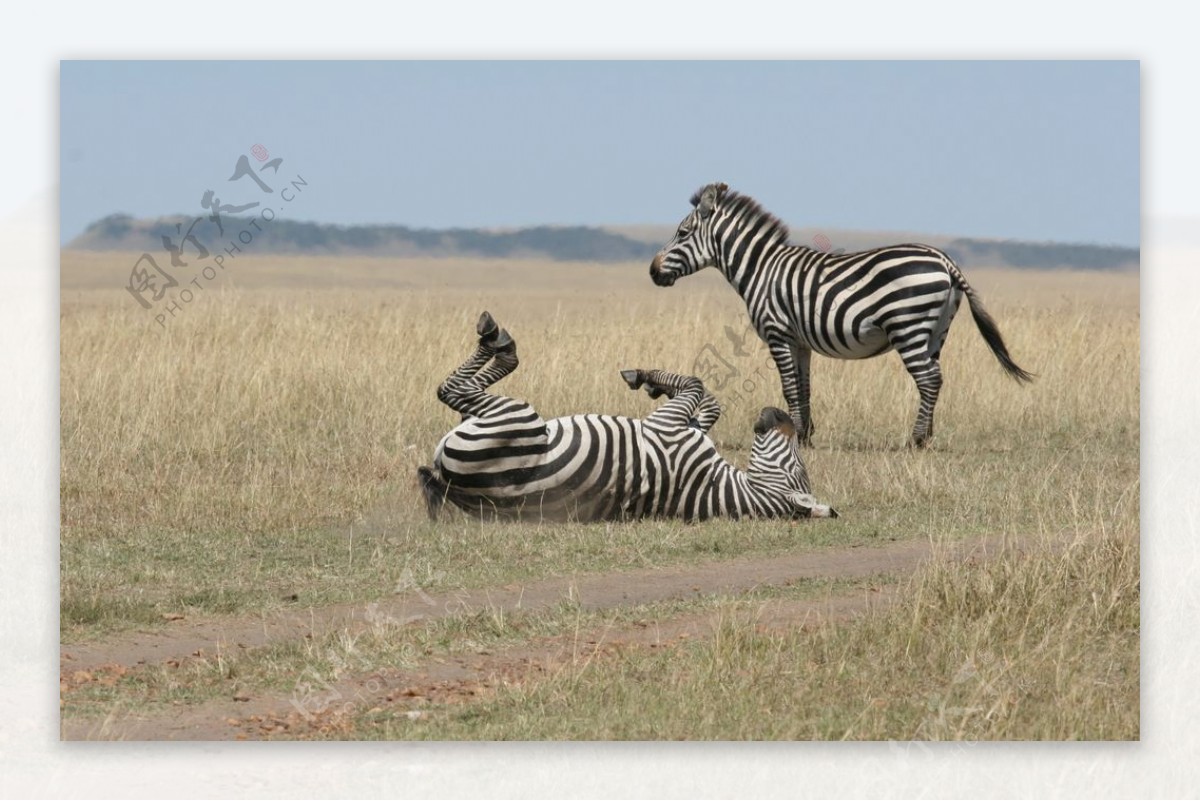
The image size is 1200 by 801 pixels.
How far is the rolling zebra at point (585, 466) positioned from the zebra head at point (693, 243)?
161 inches

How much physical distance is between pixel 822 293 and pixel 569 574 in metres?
5.61

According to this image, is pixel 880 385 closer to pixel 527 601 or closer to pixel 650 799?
pixel 527 601

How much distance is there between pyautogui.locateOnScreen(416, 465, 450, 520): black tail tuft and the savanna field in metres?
0.08

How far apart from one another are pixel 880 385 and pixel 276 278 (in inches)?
1474

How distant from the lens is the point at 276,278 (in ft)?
163

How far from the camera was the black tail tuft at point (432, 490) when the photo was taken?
895 cm

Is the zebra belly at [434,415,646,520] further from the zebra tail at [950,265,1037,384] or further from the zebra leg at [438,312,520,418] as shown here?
the zebra tail at [950,265,1037,384]

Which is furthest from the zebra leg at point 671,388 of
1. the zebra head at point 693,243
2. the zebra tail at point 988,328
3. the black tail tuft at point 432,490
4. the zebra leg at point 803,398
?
the zebra tail at point 988,328

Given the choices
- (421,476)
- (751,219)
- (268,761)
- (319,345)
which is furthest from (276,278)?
(268,761)

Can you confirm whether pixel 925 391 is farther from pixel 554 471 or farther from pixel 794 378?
pixel 554 471

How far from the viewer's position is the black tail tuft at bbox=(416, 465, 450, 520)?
352 inches

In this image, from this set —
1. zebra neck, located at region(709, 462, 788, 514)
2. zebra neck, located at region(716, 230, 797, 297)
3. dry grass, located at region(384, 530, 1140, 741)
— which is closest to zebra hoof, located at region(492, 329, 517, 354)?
zebra neck, located at region(709, 462, 788, 514)

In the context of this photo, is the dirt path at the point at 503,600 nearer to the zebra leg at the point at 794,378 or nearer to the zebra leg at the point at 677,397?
the zebra leg at the point at 677,397

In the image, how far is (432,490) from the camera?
8.97 metres
